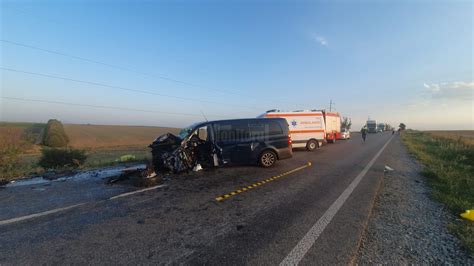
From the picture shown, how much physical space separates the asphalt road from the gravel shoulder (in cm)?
21

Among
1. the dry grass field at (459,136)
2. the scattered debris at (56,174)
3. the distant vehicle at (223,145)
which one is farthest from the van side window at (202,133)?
the dry grass field at (459,136)

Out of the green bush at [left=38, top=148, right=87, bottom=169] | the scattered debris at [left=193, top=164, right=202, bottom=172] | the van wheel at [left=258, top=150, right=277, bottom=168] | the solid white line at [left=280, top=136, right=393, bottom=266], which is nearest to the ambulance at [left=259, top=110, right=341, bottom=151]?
the van wheel at [left=258, top=150, right=277, bottom=168]

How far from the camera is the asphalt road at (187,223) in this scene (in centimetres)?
293

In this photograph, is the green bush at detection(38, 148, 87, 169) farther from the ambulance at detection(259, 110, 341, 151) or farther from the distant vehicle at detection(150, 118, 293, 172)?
the ambulance at detection(259, 110, 341, 151)

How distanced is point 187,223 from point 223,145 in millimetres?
4764

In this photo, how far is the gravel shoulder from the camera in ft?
9.38

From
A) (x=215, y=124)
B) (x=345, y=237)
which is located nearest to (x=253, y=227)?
(x=345, y=237)

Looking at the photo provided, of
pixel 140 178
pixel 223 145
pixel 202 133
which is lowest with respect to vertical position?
pixel 140 178

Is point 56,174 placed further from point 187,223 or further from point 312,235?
point 312,235

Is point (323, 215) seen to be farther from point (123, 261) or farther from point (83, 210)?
point (83, 210)

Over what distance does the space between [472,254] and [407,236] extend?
69cm

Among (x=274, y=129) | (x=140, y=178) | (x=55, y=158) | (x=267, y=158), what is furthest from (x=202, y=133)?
(x=55, y=158)

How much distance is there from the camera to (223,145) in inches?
337

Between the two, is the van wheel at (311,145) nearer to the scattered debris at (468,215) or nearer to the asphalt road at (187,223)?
the asphalt road at (187,223)
